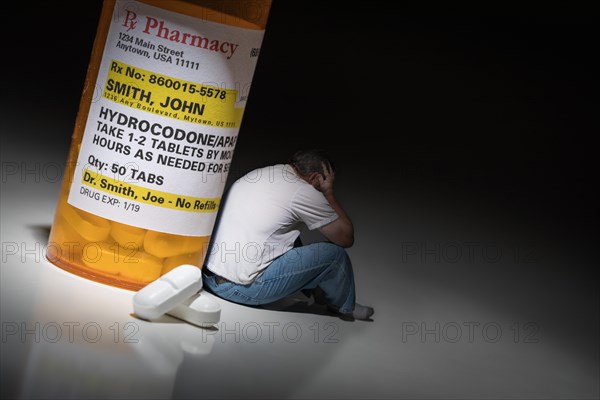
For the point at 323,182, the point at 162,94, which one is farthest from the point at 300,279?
the point at 162,94

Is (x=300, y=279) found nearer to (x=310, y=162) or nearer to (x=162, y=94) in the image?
(x=310, y=162)

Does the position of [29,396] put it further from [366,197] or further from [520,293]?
[366,197]

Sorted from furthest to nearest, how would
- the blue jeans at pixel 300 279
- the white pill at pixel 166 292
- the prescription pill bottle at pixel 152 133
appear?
the blue jeans at pixel 300 279
the prescription pill bottle at pixel 152 133
the white pill at pixel 166 292

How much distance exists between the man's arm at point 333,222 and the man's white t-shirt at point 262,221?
26 millimetres

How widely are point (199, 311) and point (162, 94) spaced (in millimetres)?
711

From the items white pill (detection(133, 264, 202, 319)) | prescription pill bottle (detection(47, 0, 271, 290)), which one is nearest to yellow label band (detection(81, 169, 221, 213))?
prescription pill bottle (detection(47, 0, 271, 290))

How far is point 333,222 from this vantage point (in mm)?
4273

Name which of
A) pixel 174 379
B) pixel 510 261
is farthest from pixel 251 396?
pixel 510 261

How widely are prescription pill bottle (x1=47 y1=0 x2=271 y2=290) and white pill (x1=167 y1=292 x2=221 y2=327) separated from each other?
25cm

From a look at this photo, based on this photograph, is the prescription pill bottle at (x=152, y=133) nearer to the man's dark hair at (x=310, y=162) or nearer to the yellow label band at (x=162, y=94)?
the yellow label band at (x=162, y=94)

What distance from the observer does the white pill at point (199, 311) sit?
384 cm

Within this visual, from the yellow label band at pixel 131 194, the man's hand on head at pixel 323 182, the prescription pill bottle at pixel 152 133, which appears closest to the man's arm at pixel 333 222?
the man's hand on head at pixel 323 182

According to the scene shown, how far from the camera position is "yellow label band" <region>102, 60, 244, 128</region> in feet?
12.8

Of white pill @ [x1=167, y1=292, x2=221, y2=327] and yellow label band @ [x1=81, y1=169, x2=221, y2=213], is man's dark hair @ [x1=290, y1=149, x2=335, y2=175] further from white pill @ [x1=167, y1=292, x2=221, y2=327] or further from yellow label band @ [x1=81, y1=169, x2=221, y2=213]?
white pill @ [x1=167, y1=292, x2=221, y2=327]
